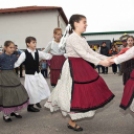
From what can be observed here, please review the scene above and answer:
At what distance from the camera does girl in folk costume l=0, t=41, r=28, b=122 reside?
491cm

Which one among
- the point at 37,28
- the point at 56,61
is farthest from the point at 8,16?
the point at 56,61

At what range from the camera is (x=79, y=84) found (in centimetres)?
385

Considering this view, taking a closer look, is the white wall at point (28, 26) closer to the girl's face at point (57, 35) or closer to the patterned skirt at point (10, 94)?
the girl's face at point (57, 35)

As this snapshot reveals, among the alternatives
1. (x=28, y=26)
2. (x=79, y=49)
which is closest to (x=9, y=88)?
(x=79, y=49)

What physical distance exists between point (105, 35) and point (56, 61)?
1212 inches

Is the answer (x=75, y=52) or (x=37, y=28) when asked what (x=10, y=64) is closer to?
(x=75, y=52)

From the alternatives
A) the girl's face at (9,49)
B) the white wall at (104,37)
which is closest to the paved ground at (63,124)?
the girl's face at (9,49)

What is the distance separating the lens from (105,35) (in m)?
Result: 36.5

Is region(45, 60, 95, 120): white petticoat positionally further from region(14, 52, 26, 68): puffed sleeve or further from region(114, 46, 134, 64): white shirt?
region(14, 52, 26, 68): puffed sleeve

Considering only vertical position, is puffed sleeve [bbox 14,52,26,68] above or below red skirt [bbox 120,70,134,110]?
above

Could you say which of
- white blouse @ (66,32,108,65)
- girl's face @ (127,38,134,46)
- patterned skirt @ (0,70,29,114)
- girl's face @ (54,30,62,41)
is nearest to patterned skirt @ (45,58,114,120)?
white blouse @ (66,32,108,65)

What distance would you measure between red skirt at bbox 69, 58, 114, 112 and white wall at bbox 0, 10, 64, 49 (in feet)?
78.0

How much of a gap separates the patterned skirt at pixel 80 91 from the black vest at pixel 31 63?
1582 mm

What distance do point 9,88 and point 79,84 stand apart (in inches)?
64.9
